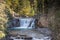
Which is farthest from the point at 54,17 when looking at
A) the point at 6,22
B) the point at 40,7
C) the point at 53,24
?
the point at 6,22

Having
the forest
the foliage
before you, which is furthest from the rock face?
the foliage

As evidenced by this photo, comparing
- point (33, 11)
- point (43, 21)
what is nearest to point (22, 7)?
point (33, 11)

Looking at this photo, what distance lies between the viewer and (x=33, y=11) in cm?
968

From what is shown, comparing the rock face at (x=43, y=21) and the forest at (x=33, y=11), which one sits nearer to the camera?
the forest at (x=33, y=11)

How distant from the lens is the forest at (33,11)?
28.1ft

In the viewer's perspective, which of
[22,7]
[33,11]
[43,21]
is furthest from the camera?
[22,7]

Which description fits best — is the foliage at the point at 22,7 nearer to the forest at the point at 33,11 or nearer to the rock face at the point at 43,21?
the forest at the point at 33,11

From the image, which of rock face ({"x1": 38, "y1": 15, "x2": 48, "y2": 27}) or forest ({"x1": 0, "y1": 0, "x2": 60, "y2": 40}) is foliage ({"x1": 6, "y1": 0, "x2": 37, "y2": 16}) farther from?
rock face ({"x1": 38, "y1": 15, "x2": 48, "y2": 27})

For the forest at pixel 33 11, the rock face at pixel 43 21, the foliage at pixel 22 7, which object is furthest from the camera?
the foliage at pixel 22 7

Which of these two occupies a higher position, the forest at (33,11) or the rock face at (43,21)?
the forest at (33,11)

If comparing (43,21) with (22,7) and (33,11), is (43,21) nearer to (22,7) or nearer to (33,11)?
(33,11)

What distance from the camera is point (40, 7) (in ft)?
33.7

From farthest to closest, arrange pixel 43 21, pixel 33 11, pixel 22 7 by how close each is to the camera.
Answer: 1. pixel 22 7
2. pixel 33 11
3. pixel 43 21

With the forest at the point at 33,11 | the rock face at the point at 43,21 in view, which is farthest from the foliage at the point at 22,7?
Answer: the rock face at the point at 43,21
